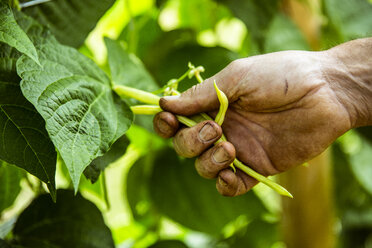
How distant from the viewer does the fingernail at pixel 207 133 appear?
49cm

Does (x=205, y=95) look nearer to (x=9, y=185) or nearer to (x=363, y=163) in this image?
(x=9, y=185)

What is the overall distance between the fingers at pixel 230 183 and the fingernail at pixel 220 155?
0.08 ft

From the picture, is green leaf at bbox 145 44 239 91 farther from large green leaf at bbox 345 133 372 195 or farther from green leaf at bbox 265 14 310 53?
large green leaf at bbox 345 133 372 195

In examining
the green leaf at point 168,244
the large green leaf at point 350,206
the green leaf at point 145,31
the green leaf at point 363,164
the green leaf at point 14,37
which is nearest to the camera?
the green leaf at point 14,37

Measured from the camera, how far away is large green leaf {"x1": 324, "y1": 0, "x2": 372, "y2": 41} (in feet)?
2.83

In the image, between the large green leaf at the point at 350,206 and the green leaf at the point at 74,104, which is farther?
the large green leaf at the point at 350,206

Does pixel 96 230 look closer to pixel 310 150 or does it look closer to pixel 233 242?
pixel 310 150

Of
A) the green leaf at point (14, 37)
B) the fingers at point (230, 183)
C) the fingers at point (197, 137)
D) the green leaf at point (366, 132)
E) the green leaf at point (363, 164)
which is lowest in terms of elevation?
the green leaf at point (363, 164)

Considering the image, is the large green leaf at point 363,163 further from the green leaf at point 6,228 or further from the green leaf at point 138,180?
the green leaf at point 6,228

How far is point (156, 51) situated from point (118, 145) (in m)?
0.34

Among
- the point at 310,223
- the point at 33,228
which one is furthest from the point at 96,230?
the point at 310,223

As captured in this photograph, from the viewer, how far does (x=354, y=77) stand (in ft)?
1.89

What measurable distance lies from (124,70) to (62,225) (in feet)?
0.68

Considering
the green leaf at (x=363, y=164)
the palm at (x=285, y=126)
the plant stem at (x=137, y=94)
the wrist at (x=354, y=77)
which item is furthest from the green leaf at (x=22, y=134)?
the green leaf at (x=363, y=164)
